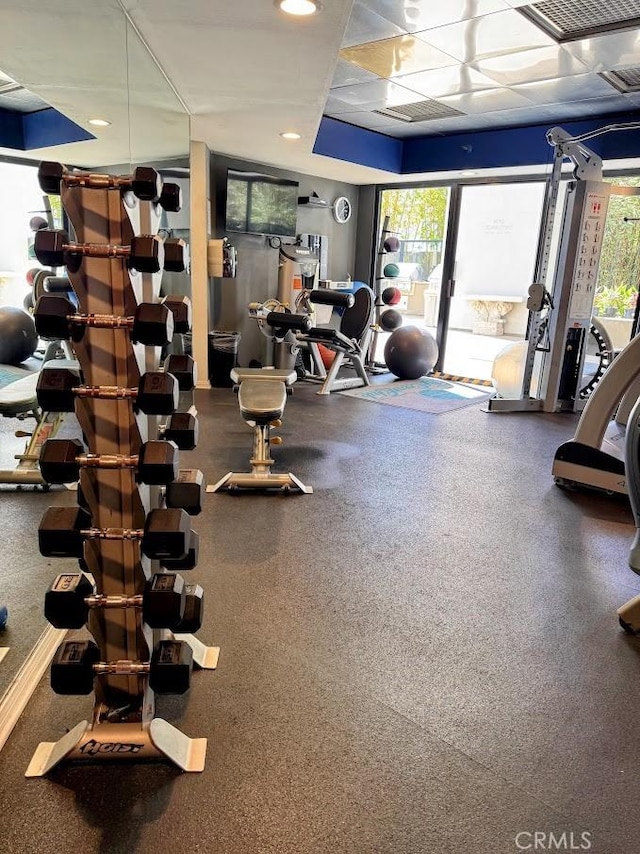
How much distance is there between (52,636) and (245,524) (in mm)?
1065

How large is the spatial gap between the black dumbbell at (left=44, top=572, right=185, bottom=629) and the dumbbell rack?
0.03m

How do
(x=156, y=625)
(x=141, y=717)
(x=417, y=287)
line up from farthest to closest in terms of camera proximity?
1. (x=417, y=287)
2. (x=141, y=717)
3. (x=156, y=625)

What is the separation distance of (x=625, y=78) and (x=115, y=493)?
4.51 meters

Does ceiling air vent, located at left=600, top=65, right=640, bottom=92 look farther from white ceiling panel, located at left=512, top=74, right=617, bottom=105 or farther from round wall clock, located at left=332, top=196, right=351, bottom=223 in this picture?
round wall clock, located at left=332, top=196, right=351, bottom=223

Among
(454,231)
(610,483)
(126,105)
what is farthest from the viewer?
(454,231)

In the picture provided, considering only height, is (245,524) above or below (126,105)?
below

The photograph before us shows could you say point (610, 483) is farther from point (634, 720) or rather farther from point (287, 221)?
point (287, 221)

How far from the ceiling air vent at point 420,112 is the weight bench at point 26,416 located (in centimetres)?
388

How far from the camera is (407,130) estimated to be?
587cm

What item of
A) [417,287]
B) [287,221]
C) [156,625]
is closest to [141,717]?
[156,625]

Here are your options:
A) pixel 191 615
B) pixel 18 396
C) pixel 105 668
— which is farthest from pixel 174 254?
pixel 18 396

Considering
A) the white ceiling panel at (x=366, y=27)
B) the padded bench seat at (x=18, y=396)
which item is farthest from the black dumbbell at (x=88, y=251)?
the white ceiling panel at (x=366, y=27)

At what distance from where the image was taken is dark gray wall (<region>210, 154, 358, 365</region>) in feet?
18.9

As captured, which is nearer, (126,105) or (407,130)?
(126,105)
